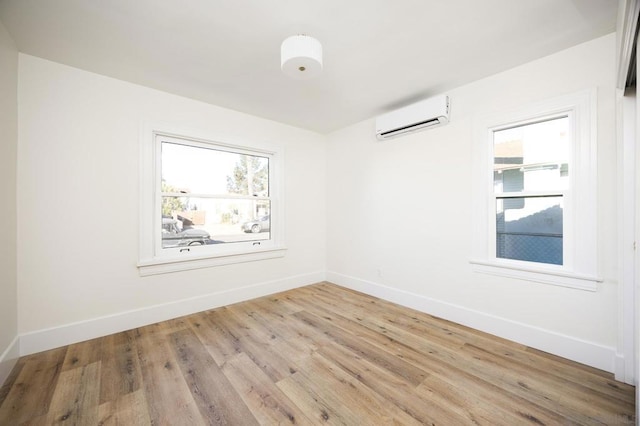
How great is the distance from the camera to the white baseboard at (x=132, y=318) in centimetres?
222

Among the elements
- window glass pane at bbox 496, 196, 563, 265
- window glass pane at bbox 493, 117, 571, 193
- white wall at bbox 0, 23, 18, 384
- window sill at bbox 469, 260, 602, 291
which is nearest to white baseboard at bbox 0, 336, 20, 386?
white wall at bbox 0, 23, 18, 384

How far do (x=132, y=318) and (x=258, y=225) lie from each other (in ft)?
5.89

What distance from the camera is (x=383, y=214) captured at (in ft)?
11.7

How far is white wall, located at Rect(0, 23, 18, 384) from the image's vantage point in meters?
1.86

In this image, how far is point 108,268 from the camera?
100 inches

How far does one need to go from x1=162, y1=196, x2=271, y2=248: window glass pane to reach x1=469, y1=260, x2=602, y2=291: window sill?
9.08 ft

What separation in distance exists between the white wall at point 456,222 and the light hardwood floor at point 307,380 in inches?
11.4

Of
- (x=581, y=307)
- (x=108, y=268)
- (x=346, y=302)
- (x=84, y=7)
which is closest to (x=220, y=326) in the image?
(x=108, y=268)

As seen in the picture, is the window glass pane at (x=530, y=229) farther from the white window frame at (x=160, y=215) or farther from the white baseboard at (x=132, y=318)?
the white baseboard at (x=132, y=318)

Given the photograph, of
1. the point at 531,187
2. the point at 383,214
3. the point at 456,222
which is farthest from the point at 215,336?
the point at 531,187

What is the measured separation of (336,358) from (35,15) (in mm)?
3334

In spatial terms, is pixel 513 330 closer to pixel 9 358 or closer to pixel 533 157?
pixel 533 157

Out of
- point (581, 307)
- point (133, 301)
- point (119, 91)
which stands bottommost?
point (133, 301)

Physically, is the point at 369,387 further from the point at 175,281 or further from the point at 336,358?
the point at 175,281
